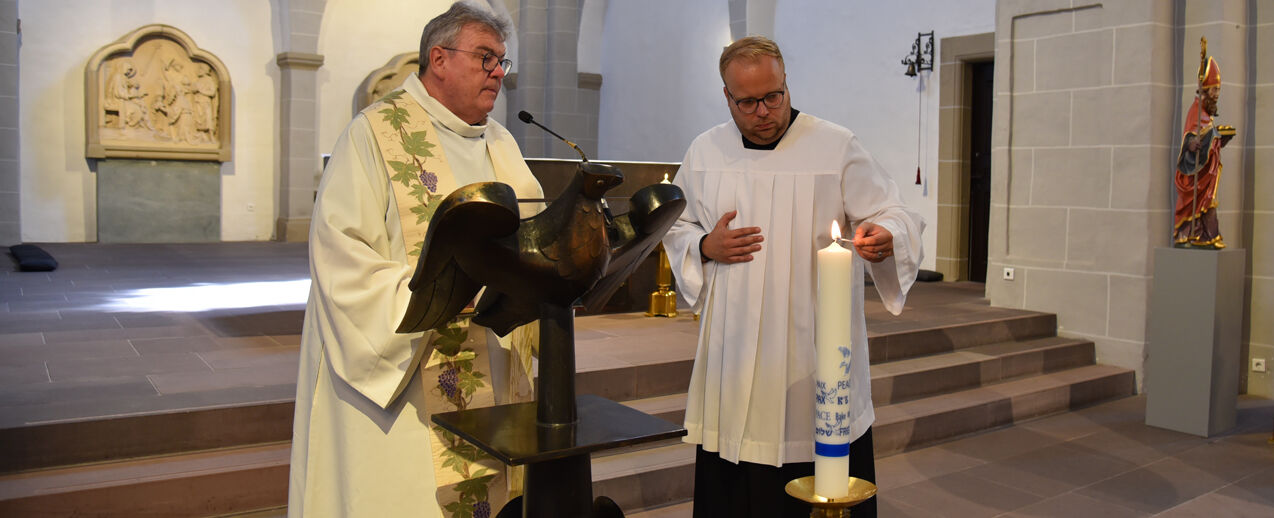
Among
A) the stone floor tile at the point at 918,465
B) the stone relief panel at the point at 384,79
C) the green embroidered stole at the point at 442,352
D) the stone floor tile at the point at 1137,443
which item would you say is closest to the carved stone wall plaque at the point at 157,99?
the stone relief panel at the point at 384,79

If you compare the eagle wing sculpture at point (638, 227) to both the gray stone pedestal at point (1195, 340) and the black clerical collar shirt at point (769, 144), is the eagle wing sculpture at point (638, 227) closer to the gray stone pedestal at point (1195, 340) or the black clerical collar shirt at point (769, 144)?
the black clerical collar shirt at point (769, 144)

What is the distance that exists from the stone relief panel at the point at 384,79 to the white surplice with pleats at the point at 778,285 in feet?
37.2

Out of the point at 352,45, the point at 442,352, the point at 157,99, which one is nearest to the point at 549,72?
the point at 352,45

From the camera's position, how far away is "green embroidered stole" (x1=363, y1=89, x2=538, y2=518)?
2107 mm

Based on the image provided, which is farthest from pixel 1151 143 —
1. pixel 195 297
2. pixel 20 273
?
pixel 20 273

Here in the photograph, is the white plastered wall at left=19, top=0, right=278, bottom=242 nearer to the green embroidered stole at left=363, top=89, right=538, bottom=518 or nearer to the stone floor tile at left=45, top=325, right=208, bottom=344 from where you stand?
the stone floor tile at left=45, top=325, right=208, bottom=344

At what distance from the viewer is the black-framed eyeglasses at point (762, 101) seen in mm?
2254

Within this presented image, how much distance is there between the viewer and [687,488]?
4.14 m

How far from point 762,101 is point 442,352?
0.91 metres

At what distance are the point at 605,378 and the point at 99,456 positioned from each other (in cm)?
213

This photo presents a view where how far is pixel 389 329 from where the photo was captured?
1.92m

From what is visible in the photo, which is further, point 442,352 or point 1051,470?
point 1051,470

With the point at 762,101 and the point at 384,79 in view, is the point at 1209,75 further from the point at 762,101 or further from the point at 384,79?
the point at 384,79

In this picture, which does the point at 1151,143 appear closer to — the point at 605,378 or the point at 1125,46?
the point at 1125,46
